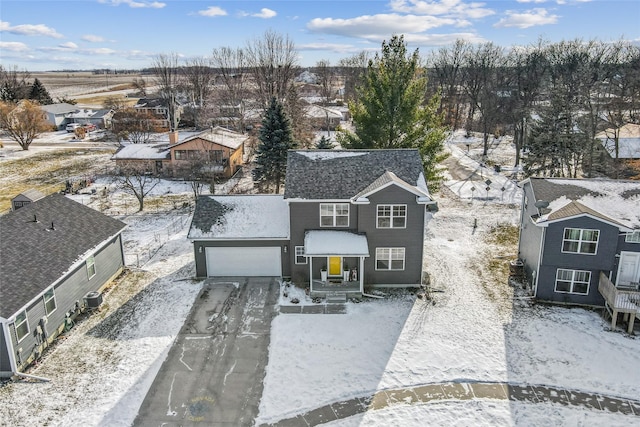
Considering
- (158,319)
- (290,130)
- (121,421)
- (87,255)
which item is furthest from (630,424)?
(290,130)

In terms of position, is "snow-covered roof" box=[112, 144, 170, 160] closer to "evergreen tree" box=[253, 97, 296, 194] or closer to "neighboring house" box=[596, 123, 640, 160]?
"evergreen tree" box=[253, 97, 296, 194]

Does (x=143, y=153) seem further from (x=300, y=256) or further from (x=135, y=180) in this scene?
(x=300, y=256)

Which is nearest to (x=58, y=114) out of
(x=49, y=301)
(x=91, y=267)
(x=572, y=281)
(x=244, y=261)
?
(x=91, y=267)

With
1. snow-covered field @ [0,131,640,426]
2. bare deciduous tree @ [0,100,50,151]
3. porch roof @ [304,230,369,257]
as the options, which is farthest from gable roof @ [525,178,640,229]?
bare deciduous tree @ [0,100,50,151]

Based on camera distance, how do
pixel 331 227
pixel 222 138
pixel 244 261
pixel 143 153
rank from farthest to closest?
pixel 222 138
pixel 143 153
pixel 244 261
pixel 331 227

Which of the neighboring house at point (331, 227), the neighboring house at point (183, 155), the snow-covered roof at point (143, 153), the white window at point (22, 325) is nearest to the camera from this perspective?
the white window at point (22, 325)

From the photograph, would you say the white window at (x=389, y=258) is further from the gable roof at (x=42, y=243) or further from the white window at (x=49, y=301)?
the white window at (x=49, y=301)

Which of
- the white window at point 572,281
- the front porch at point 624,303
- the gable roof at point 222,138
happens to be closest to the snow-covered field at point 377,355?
the front porch at point 624,303
